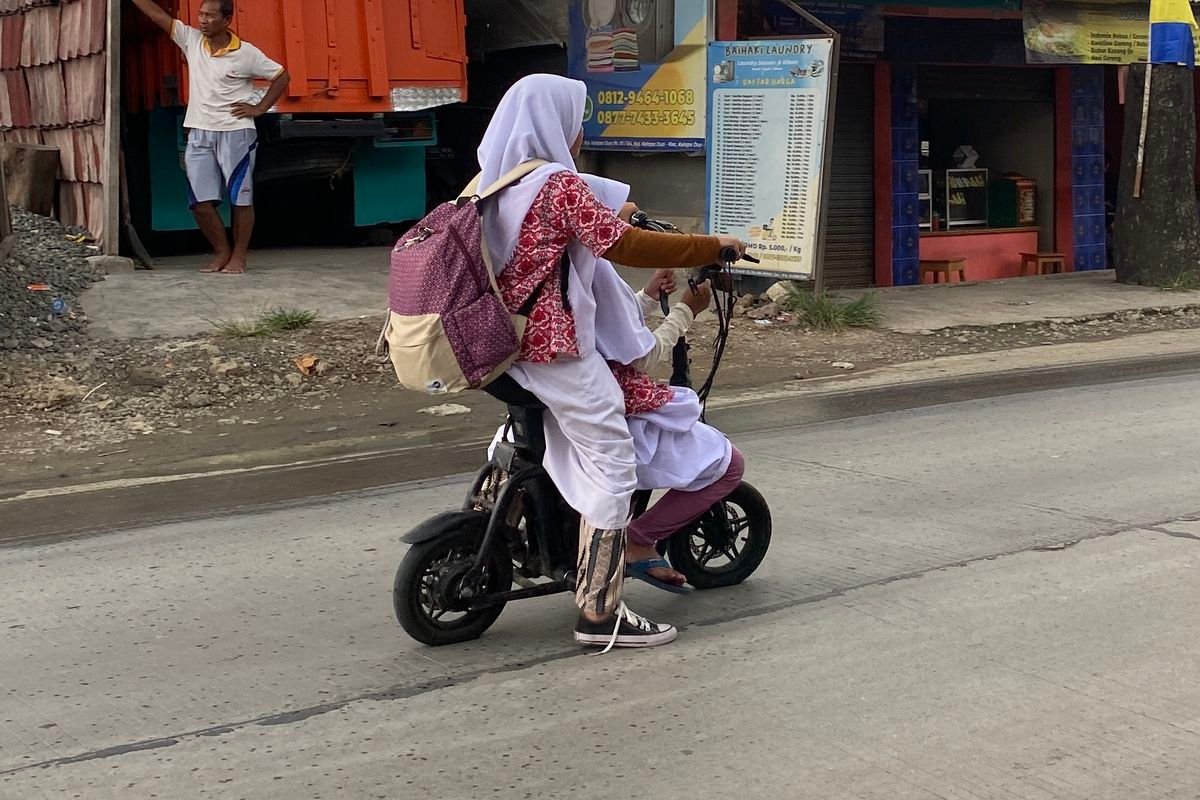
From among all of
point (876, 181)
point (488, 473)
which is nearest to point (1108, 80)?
point (876, 181)

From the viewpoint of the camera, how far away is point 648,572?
5102 mm

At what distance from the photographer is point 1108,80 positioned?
60.3ft

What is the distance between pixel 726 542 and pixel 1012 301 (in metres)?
10.0

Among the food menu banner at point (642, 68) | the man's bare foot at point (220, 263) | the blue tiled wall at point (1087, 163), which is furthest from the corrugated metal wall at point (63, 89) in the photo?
the blue tiled wall at point (1087, 163)

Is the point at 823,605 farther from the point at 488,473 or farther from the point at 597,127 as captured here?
the point at 597,127

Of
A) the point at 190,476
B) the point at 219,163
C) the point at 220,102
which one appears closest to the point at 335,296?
the point at 219,163

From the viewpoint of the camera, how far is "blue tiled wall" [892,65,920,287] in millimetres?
15820

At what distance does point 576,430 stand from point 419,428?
457cm

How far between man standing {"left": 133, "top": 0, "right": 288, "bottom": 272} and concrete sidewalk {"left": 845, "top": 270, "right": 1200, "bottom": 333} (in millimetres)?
5675

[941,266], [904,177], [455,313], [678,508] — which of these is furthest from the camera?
[941,266]

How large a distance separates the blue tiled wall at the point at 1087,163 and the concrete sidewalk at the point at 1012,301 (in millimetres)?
1205

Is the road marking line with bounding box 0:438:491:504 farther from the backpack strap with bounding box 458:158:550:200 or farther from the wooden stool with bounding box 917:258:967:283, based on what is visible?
the wooden stool with bounding box 917:258:967:283

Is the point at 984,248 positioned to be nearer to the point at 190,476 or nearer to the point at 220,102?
the point at 220,102

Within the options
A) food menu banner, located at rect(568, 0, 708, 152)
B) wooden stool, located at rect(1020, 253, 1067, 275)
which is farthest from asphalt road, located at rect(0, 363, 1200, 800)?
wooden stool, located at rect(1020, 253, 1067, 275)
